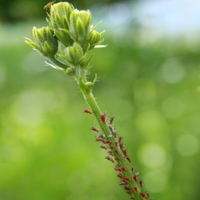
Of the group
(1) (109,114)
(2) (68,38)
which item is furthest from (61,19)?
(1) (109,114)

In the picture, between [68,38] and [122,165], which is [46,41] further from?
[122,165]

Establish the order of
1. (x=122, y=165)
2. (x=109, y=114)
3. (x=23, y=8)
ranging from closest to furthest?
(x=122, y=165), (x=109, y=114), (x=23, y=8)

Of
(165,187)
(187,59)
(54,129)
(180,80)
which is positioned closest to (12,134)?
(54,129)

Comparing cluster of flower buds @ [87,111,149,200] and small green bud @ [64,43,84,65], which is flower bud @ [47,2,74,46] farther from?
cluster of flower buds @ [87,111,149,200]

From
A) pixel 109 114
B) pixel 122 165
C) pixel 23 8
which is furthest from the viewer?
pixel 23 8

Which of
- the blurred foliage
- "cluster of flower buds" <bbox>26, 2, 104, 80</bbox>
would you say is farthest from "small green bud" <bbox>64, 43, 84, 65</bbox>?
the blurred foliage

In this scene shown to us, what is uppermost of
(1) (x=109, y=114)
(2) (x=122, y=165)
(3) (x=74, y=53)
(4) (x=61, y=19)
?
(1) (x=109, y=114)

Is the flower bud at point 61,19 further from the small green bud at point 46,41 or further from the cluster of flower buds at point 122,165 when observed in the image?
the cluster of flower buds at point 122,165
